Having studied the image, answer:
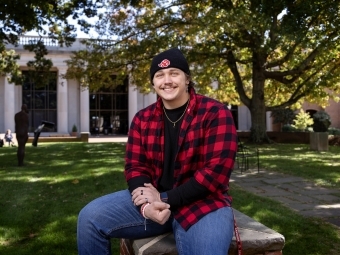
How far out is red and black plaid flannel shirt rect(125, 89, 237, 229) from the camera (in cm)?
238

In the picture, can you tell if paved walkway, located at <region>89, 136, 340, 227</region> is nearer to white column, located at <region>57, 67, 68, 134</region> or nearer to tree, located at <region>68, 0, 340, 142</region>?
tree, located at <region>68, 0, 340, 142</region>

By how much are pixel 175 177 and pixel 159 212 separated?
286mm

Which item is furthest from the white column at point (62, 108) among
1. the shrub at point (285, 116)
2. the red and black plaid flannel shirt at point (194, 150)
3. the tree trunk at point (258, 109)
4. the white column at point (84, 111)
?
the red and black plaid flannel shirt at point (194, 150)

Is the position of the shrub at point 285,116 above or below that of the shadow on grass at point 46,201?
above

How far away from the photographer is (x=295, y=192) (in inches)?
284

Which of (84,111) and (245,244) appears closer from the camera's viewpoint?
(245,244)

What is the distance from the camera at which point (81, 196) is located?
21.8 feet

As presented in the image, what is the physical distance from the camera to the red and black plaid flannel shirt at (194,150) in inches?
93.9

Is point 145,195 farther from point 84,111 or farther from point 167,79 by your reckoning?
point 84,111

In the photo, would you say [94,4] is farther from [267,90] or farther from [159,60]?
[267,90]

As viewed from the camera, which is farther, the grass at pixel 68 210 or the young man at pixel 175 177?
the grass at pixel 68 210

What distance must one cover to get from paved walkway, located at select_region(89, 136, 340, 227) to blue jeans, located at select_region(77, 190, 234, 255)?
129 inches

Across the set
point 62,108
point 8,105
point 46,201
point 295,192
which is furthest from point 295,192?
point 8,105

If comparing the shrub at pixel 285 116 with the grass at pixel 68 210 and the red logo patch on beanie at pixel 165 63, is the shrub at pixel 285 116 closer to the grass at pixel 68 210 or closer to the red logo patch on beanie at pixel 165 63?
the grass at pixel 68 210
